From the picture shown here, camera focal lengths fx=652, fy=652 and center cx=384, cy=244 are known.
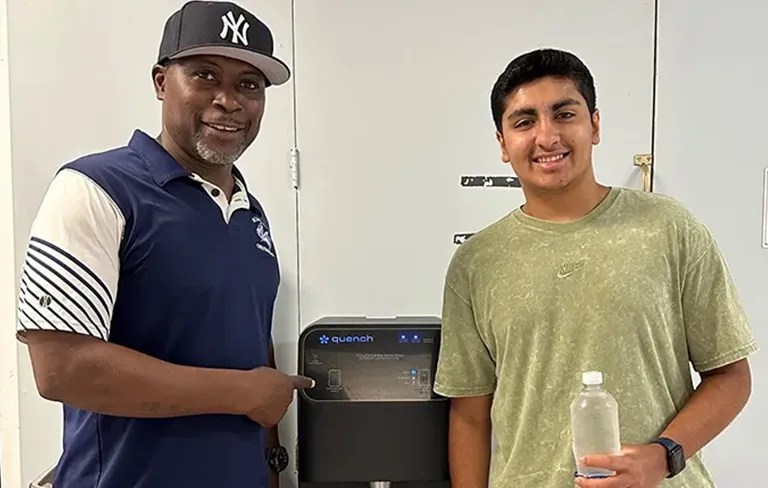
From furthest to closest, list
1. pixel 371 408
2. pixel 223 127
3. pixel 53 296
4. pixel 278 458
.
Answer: pixel 278 458
pixel 371 408
pixel 223 127
pixel 53 296

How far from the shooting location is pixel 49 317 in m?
0.89

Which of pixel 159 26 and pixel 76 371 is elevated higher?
pixel 159 26

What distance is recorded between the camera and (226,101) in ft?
3.61

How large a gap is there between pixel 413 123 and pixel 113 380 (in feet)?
3.08

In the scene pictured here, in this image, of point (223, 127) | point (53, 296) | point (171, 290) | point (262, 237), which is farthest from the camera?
point (262, 237)

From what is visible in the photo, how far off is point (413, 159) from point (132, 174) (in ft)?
2.44

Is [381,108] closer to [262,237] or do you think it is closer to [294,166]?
[294,166]

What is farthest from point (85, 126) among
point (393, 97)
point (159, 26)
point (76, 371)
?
point (76, 371)

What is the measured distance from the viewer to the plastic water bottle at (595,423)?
40.4 inches

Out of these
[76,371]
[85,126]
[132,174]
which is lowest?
[76,371]

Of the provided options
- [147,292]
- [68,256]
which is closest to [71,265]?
[68,256]

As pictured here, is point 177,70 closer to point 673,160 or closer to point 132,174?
point 132,174

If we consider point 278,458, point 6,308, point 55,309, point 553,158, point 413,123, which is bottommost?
point 278,458

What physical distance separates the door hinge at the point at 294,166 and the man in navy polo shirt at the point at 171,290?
369 mm
